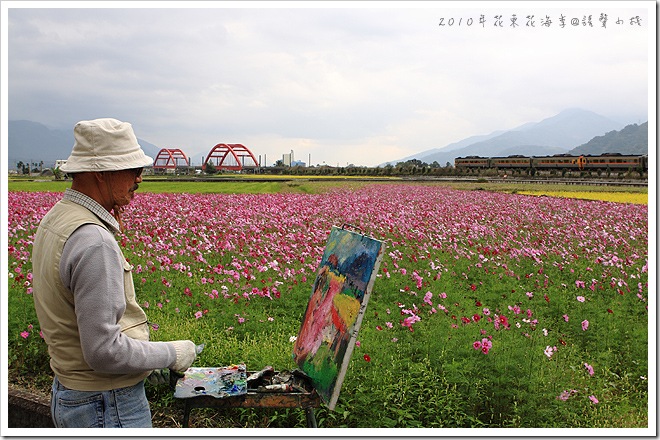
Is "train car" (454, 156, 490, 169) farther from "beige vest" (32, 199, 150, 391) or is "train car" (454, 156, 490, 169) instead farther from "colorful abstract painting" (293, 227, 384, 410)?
"beige vest" (32, 199, 150, 391)

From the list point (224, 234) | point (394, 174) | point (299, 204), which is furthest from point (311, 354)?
point (394, 174)

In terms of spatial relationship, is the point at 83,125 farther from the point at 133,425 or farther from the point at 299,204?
the point at 299,204

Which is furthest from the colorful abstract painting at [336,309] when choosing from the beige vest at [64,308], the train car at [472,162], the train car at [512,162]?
the train car at [472,162]

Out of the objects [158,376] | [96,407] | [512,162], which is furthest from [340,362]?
[512,162]

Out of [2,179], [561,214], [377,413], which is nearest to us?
[377,413]

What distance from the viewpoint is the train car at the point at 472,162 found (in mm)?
52906

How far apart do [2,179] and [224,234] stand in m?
4.19

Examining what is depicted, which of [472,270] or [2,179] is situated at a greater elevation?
[2,179]

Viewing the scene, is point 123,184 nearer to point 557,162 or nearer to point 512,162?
point 557,162

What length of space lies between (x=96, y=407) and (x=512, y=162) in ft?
166

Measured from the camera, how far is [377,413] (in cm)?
383

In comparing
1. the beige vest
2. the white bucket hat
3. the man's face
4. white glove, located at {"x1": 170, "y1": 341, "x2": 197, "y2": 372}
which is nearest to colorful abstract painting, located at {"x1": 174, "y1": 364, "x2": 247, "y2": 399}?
white glove, located at {"x1": 170, "y1": 341, "x2": 197, "y2": 372}

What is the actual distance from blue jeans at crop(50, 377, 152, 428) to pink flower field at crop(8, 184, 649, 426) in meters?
1.82

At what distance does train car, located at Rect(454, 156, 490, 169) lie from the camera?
174 feet
